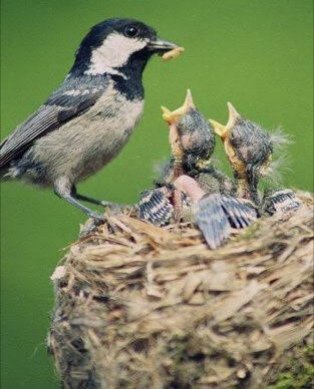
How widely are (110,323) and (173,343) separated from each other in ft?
0.57

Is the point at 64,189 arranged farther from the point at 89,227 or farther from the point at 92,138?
the point at 89,227

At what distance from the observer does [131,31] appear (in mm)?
4719

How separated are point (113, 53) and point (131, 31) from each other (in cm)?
9

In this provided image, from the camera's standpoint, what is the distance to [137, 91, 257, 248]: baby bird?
388 centimetres

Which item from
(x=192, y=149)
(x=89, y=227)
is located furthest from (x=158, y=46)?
(x=89, y=227)

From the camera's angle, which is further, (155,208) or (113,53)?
(113,53)

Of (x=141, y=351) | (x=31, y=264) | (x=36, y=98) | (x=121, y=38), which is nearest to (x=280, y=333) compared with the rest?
(x=141, y=351)

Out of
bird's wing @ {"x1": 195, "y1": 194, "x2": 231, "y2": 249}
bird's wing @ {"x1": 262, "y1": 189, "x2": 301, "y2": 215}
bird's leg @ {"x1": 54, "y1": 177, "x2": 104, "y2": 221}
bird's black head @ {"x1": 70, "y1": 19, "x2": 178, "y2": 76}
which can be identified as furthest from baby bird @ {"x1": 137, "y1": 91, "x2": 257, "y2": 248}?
bird's leg @ {"x1": 54, "y1": 177, "x2": 104, "y2": 221}

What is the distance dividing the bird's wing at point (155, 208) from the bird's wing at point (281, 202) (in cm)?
27

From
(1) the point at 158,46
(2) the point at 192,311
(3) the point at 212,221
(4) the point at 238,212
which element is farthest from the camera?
(1) the point at 158,46

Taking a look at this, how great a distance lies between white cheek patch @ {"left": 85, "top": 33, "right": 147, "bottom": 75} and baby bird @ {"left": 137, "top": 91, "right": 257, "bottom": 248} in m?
0.25

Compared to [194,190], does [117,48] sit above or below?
above

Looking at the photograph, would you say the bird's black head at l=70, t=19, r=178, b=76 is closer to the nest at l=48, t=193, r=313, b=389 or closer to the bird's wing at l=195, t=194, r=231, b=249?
the bird's wing at l=195, t=194, r=231, b=249

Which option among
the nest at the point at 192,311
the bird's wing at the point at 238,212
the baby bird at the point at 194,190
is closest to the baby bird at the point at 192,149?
the baby bird at the point at 194,190
